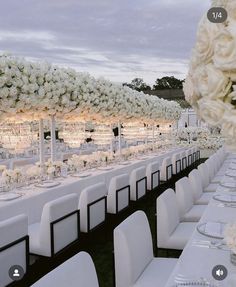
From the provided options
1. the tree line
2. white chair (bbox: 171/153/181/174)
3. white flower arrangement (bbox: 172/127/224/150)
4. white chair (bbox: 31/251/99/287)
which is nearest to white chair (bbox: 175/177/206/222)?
white chair (bbox: 31/251/99/287)

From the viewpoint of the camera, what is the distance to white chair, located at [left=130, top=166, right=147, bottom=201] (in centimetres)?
663

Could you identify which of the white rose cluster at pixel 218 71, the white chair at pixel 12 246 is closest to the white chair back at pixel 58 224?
the white chair at pixel 12 246

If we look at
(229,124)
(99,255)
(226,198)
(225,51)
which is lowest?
(99,255)

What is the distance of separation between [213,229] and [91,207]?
2.07 m

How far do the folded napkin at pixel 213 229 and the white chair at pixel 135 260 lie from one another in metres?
0.42

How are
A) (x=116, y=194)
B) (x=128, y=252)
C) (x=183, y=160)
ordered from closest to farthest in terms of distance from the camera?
(x=128, y=252) → (x=116, y=194) → (x=183, y=160)

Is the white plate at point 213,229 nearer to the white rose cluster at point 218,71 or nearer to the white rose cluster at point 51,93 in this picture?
the white rose cluster at point 218,71

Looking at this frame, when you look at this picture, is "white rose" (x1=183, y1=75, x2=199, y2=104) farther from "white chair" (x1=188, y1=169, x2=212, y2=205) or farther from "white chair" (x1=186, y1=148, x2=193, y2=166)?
"white chair" (x1=186, y1=148, x2=193, y2=166)

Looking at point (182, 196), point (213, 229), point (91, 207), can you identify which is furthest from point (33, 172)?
point (213, 229)

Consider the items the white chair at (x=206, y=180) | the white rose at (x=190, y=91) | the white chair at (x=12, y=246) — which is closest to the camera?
the white rose at (x=190, y=91)

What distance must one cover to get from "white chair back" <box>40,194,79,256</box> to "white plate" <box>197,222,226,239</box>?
1.50 meters

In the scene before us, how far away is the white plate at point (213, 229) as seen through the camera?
274cm

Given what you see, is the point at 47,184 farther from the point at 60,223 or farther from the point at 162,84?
the point at 162,84

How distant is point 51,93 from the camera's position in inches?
223
